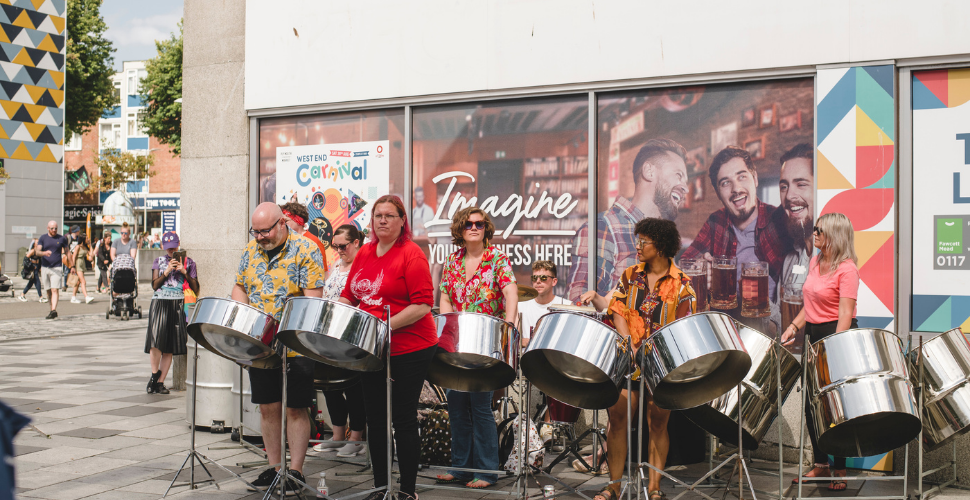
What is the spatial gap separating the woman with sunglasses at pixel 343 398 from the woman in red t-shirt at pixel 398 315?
1.10 meters

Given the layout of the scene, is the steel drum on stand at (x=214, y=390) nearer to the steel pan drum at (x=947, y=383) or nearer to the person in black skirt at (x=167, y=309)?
the person in black skirt at (x=167, y=309)

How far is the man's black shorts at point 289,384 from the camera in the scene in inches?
141

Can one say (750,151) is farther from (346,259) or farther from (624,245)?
(346,259)

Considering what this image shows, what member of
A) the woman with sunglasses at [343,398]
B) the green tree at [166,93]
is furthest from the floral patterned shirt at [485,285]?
the green tree at [166,93]

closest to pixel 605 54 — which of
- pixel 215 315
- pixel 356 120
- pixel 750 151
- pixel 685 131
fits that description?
pixel 685 131

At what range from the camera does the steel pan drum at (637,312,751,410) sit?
310 cm

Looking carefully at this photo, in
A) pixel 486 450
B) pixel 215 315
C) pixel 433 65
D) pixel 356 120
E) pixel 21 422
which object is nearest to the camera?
pixel 21 422

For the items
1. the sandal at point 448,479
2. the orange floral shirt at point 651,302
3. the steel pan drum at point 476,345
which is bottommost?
the sandal at point 448,479

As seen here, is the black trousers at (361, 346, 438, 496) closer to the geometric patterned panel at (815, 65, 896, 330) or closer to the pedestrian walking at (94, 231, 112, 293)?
the geometric patterned panel at (815, 65, 896, 330)

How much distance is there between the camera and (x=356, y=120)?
594 cm

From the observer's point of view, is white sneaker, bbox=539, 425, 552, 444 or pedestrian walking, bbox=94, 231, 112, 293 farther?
pedestrian walking, bbox=94, 231, 112, 293

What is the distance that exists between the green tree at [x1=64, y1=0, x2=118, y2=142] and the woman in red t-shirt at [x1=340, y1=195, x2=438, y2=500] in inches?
904

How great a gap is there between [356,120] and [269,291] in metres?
2.56

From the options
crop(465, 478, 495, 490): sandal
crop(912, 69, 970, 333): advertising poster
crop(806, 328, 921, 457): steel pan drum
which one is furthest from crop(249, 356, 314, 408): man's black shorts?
crop(912, 69, 970, 333): advertising poster
